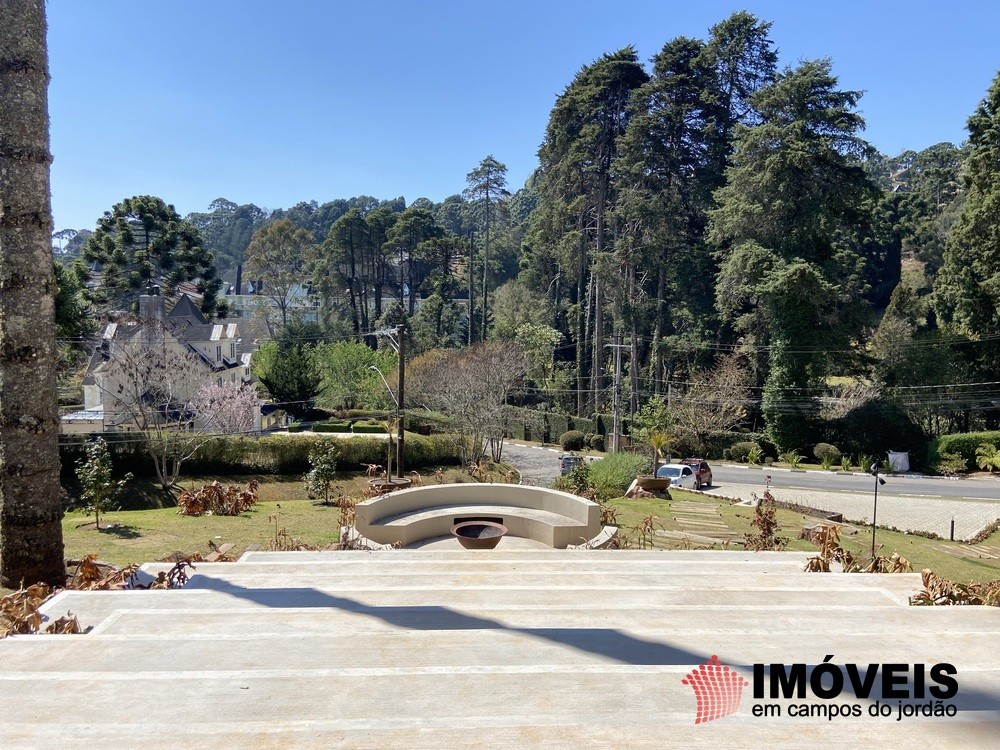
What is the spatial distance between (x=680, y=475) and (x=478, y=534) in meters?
15.1

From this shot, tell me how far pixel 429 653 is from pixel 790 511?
16.1 meters

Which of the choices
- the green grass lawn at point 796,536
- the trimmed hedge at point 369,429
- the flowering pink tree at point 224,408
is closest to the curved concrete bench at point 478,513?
the green grass lawn at point 796,536

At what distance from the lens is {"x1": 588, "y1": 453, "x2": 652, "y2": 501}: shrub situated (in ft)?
66.5

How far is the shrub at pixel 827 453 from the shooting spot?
34844mm

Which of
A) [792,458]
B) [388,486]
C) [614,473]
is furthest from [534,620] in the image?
[792,458]

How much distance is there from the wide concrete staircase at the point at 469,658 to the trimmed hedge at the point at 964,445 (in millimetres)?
31591

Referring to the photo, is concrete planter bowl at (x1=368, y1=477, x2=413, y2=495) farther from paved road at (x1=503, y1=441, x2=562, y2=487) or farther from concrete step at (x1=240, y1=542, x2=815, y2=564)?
paved road at (x1=503, y1=441, x2=562, y2=487)

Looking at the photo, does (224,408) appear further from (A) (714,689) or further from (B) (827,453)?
(B) (827,453)

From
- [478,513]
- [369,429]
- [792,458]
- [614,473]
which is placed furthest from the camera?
[369,429]

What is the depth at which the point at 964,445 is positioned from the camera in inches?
1287

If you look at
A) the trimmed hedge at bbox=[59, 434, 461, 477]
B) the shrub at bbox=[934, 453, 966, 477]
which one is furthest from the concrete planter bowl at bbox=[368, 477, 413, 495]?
the shrub at bbox=[934, 453, 966, 477]

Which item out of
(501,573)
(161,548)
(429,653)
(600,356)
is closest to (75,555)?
(161,548)

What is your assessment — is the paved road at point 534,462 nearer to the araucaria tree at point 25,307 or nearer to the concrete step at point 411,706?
the araucaria tree at point 25,307

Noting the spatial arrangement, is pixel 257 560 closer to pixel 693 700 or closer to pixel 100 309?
pixel 693 700
